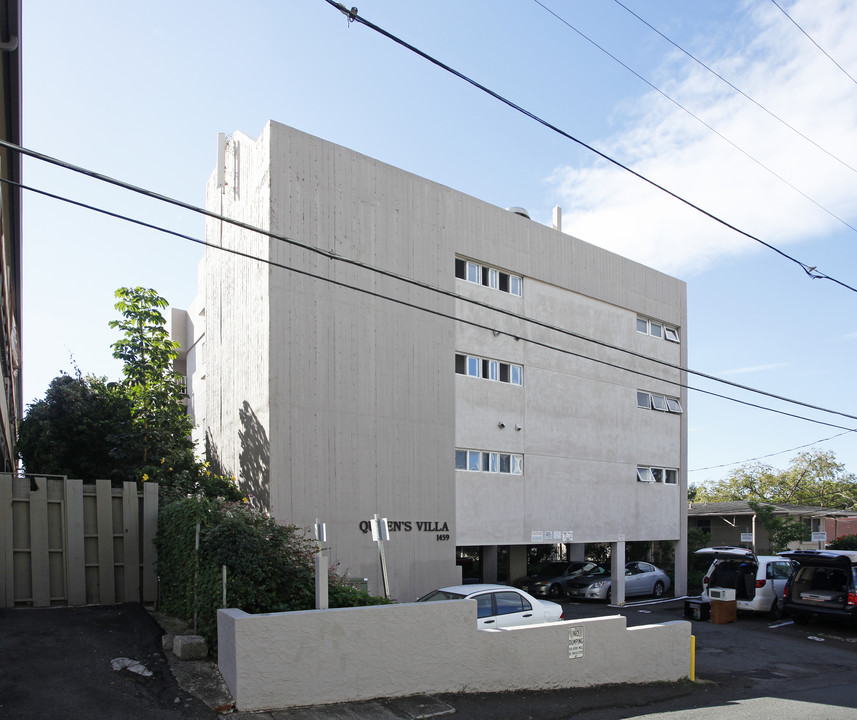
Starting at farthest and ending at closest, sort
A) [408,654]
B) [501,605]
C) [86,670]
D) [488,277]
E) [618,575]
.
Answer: [618,575] → [488,277] → [501,605] → [408,654] → [86,670]

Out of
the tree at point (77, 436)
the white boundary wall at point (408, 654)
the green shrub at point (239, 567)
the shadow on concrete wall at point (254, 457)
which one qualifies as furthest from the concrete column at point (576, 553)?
the green shrub at point (239, 567)

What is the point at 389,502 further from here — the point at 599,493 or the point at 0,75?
the point at 0,75

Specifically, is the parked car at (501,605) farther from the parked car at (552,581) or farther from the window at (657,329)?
the window at (657,329)

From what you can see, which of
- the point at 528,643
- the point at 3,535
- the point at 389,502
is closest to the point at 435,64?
the point at 528,643

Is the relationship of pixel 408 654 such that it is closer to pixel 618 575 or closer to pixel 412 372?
pixel 412 372

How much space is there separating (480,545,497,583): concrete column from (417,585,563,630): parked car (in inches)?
591

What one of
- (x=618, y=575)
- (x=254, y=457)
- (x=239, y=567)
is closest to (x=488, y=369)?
(x=254, y=457)

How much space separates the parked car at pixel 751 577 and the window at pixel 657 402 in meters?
6.59

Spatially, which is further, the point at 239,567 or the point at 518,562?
the point at 518,562

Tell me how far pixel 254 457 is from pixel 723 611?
1291 cm

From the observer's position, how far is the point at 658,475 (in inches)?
→ 1097

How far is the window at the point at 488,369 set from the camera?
2194cm

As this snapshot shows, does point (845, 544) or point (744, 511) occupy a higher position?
point (744, 511)

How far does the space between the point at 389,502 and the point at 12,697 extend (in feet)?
39.2
